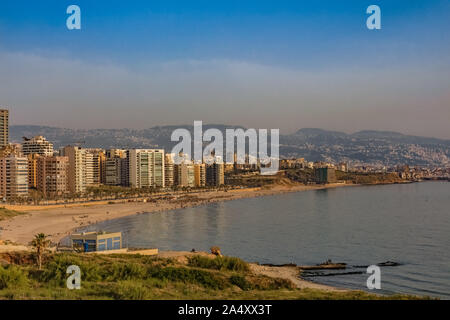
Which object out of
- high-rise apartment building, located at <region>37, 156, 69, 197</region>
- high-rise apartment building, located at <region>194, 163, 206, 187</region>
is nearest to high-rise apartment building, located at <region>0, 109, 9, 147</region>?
high-rise apartment building, located at <region>37, 156, 69, 197</region>

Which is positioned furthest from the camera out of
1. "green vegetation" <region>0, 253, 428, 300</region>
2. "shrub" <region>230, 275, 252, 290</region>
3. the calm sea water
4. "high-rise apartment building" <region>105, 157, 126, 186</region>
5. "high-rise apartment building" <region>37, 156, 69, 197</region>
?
"high-rise apartment building" <region>105, 157, 126, 186</region>

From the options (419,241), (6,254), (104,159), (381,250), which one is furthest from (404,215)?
(104,159)

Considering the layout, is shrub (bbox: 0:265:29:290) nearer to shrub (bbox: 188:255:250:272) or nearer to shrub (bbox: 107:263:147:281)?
shrub (bbox: 107:263:147:281)

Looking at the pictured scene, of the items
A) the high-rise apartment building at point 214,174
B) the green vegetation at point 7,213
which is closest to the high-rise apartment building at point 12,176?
the green vegetation at point 7,213

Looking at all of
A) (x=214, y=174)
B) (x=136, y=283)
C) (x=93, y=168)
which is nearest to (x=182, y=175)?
(x=214, y=174)

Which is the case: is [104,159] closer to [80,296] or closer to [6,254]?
[6,254]

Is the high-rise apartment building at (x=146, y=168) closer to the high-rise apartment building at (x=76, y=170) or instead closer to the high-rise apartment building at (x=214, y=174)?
the high-rise apartment building at (x=76, y=170)

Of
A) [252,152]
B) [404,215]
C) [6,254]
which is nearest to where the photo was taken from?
[6,254]

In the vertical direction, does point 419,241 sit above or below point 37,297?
below
